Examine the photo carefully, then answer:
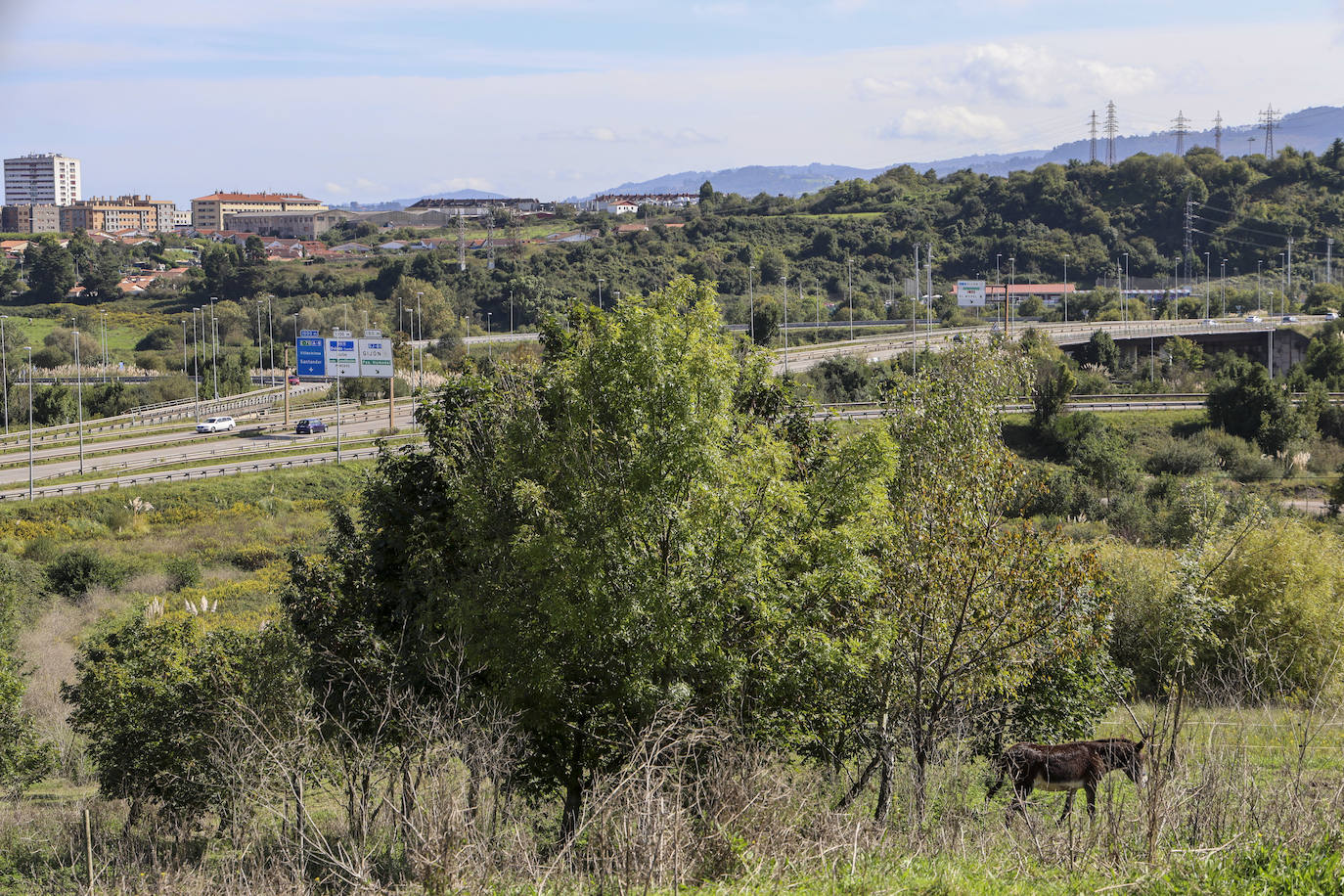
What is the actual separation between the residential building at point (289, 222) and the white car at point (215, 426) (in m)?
121

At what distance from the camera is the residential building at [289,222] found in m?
175

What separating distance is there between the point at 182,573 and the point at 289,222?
155522 mm

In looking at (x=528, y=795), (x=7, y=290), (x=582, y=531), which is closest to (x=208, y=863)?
(x=528, y=795)

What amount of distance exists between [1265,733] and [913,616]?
25.9 ft

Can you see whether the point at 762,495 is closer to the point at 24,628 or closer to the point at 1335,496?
the point at 24,628

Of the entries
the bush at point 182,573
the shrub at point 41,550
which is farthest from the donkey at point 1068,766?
the shrub at point 41,550

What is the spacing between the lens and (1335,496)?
39.2m

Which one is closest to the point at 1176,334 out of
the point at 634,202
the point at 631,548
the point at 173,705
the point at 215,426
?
the point at 215,426

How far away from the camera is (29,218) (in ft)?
614

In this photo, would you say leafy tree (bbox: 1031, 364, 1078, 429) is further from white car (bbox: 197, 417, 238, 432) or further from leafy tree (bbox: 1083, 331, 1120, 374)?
white car (bbox: 197, 417, 238, 432)

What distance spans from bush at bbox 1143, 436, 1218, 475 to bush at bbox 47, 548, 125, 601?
1622 inches

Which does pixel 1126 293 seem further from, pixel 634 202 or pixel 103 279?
pixel 103 279

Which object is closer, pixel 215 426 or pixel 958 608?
pixel 958 608

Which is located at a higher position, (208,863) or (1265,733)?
(1265,733)
